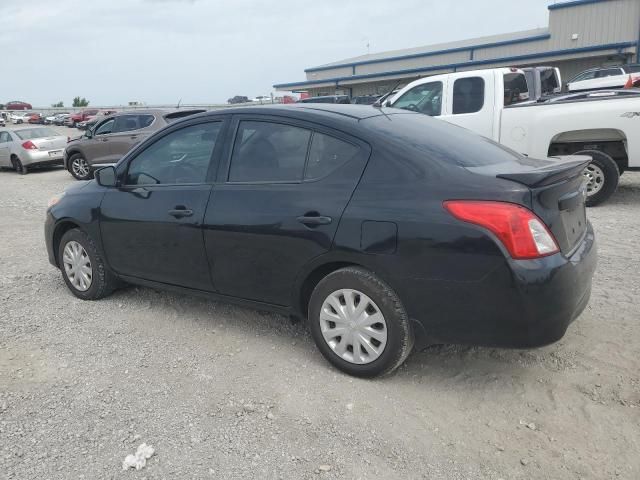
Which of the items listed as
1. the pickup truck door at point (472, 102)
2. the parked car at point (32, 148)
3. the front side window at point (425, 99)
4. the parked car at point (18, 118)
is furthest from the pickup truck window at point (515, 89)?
the parked car at point (18, 118)

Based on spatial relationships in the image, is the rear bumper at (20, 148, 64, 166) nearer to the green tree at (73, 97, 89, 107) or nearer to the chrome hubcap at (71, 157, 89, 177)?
the chrome hubcap at (71, 157, 89, 177)

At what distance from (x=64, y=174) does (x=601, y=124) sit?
47.0ft

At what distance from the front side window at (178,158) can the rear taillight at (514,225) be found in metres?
2.00

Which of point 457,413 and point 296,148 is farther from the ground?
point 296,148

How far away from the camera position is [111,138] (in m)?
13.1

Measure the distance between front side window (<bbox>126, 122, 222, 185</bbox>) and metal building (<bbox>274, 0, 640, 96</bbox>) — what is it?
29.2 m

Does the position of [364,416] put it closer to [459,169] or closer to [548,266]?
[548,266]

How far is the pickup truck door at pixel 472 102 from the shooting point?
831 cm

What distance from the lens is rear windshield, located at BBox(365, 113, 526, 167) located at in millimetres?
3199

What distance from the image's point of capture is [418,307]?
119 inches

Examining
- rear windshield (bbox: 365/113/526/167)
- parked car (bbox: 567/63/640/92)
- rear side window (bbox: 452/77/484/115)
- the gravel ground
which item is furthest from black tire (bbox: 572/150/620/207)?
parked car (bbox: 567/63/640/92)

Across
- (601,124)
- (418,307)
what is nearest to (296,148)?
(418,307)

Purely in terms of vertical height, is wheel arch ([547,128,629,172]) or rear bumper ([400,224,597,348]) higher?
wheel arch ([547,128,629,172])

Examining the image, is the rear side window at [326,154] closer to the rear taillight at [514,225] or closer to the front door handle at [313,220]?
the front door handle at [313,220]
